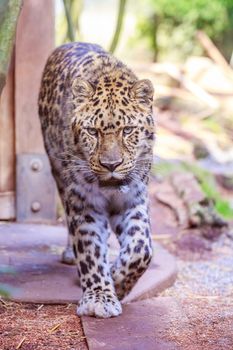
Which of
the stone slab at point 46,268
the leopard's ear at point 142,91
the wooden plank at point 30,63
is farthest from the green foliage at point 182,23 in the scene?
the leopard's ear at point 142,91

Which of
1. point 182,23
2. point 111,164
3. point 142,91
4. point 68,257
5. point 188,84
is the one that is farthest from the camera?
point 182,23

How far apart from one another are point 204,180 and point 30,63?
2982 millimetres

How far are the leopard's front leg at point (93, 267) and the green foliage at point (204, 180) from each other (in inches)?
141

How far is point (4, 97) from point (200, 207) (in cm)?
218

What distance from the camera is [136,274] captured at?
4637 mm

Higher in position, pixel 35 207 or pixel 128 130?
pixel 128 130

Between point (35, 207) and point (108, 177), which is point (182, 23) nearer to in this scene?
point (35, 207)

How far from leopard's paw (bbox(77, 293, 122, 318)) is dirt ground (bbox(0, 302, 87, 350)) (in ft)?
0.24

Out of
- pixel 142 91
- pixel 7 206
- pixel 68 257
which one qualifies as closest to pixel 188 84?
pixel 7 206

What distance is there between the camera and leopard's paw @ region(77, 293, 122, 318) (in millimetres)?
4508

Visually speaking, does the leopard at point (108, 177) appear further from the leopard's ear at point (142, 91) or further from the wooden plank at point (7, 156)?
the wooden plank at point (7, 156)

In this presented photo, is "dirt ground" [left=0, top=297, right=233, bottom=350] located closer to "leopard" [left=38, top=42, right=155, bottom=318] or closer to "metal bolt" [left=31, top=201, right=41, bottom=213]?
"leopard" [left=38, top=42, right=155, bottom=318]

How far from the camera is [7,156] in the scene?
7.14 m

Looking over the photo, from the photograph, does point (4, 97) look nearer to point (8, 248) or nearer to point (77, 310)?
point (8, 248)
